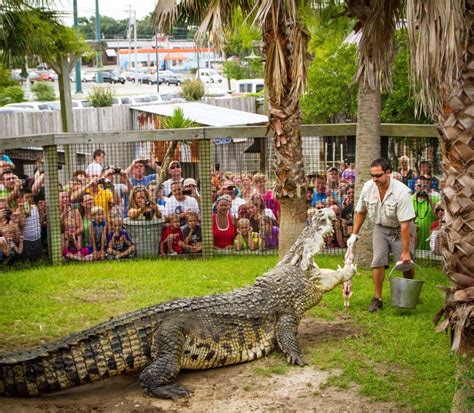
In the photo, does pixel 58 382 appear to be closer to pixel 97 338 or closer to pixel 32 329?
pixel 97 338

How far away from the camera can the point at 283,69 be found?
10.1 meters

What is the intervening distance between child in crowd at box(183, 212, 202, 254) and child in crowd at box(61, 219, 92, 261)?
4.67 feet

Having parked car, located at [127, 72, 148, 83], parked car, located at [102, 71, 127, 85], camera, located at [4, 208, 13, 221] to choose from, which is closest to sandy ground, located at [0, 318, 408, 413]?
camera, located at [4, 208, 13, 221]

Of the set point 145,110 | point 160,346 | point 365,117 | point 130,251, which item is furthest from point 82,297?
point 145,110

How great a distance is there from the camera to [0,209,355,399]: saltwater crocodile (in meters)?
6.68

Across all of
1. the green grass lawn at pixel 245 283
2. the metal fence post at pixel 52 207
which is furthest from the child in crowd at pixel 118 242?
the metal fence post at pixel 52 207

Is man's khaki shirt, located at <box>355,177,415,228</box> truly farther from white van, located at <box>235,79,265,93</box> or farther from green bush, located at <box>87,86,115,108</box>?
white van, located at <box>235,79,265,93</box>

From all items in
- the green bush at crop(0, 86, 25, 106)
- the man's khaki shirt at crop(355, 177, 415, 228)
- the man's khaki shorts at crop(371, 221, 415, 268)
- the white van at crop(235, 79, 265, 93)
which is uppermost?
the white van at crop(235, 79, 265, 93)

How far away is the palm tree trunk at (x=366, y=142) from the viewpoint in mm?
11039

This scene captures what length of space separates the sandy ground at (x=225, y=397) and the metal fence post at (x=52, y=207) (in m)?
5.05

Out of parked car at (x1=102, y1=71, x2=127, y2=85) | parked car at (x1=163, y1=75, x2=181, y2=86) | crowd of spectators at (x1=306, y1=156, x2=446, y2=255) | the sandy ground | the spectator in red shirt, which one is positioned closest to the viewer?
the sandy ground

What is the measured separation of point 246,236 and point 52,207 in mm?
2850

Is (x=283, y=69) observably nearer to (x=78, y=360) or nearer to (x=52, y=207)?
(x=52, y=207)

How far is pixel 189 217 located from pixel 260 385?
5.61 meters
